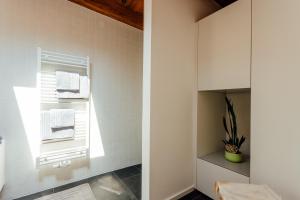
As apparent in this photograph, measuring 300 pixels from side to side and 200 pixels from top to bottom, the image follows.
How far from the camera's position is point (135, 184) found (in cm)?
Answer: 185

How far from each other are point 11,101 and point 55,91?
38cm

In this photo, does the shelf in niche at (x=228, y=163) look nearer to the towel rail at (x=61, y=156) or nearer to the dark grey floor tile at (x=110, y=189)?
the dark grey floor tile at (x=110, y=189)

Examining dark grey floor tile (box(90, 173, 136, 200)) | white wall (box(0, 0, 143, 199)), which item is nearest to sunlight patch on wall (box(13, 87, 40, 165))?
white wall (box(0, 0, 143, 199))

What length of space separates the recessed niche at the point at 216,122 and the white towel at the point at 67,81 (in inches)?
55.8

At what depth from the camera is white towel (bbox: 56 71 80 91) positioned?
167 centimetres

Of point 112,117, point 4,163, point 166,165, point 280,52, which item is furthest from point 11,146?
point 280,52

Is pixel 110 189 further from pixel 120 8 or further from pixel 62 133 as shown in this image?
pixel 120 8

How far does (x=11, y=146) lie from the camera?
150 centimetres

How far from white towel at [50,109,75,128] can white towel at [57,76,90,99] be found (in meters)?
0.16

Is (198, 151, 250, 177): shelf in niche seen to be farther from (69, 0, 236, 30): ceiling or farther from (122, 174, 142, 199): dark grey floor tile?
(69, 0, 236, 30): ceiling

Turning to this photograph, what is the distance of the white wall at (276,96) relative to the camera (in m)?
1.02

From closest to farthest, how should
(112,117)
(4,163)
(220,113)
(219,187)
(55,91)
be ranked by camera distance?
(219,187) → (4,163) → (55,91) → (220,113) → (112,117)

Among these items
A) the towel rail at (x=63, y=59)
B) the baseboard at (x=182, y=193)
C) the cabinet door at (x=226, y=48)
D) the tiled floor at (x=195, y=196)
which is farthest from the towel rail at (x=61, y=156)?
the cabinet door at (x=226, y=48)

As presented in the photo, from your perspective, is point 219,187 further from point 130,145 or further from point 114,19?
point 114,19
